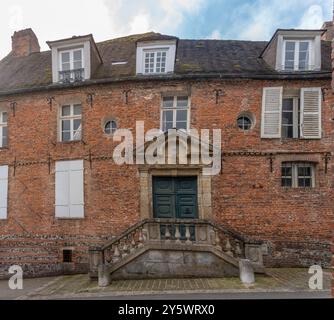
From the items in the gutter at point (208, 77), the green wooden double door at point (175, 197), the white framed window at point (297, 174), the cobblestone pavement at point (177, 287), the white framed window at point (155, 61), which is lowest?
the cobblestone pavement at point (177, 287)

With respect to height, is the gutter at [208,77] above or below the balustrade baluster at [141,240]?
above

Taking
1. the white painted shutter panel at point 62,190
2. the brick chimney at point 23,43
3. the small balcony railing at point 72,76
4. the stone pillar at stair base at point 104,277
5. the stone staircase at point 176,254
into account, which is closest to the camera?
the stone pillar at stair base at point 104,277

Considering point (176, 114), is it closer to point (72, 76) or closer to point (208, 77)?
point (208, 77)

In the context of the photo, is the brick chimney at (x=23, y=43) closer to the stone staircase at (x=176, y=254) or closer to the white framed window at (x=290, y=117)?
the stone staircase at (x=176, y=254)

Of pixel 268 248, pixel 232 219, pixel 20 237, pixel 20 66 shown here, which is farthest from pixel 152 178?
pixel 20 66

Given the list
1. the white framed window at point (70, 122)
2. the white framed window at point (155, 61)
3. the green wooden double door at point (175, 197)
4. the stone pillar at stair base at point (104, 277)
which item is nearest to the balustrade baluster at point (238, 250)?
the green wooden double door at point (175, 197)

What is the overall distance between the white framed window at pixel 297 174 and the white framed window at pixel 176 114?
4.03m

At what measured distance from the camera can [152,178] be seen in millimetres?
9281

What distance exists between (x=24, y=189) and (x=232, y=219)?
26.7ft

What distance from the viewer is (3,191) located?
1013 cm

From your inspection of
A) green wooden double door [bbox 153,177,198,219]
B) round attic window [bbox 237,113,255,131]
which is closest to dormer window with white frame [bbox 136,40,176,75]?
round attic window [bbox 237,113,255,131]

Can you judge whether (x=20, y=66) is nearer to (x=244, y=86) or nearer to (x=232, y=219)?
(x=244, y=86)

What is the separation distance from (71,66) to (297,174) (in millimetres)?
9846

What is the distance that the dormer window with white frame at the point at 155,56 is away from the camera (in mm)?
9797
